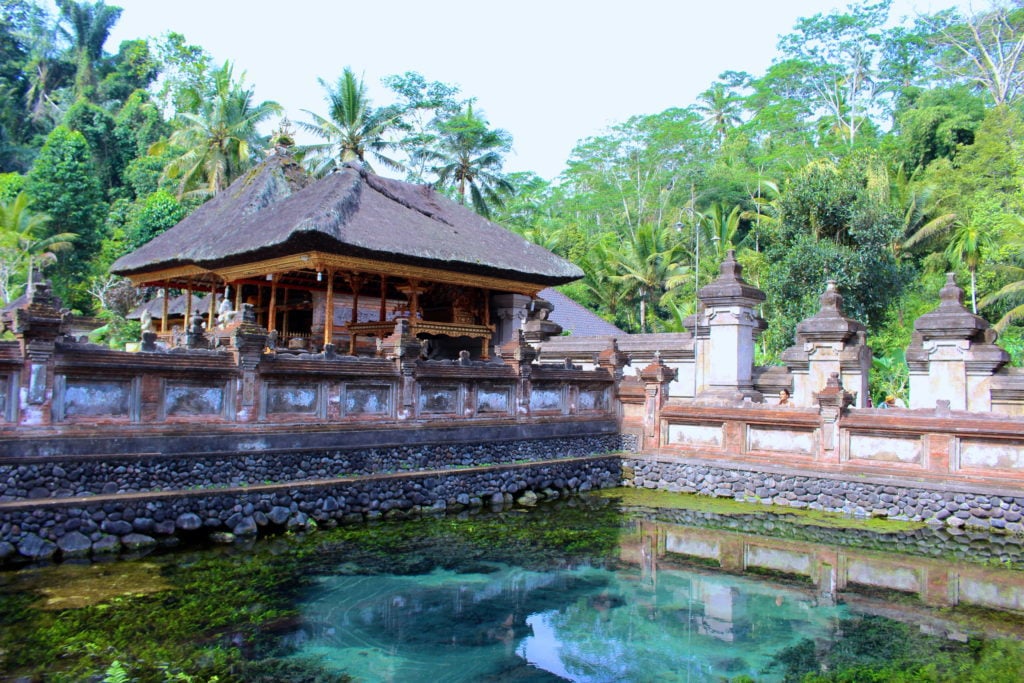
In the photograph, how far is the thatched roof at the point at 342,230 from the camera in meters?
16.0

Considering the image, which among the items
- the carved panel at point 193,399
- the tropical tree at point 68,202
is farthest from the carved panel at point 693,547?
→ the tropical tree at point 68,202

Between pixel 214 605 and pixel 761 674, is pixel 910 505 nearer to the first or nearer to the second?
pixel 761 674

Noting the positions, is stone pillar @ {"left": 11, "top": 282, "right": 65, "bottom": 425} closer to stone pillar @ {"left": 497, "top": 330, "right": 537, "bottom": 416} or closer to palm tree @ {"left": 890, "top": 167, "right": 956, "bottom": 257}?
stone pillar @ {"left": 497, "top": 330, "right": 537, "bottom": 416}

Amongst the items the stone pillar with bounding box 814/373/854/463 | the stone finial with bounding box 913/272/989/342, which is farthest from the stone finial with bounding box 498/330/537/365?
the stone finial with bounding box 913/272/989/342

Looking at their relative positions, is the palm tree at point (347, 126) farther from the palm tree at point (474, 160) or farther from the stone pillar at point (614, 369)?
the stone pillar at point (614, 369)

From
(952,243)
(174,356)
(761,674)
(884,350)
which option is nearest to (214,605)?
(174,356)

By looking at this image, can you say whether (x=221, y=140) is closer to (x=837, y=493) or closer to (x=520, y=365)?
(x=520, y=365)

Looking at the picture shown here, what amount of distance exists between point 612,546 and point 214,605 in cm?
548

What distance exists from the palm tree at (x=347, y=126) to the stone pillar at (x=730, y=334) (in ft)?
67.0

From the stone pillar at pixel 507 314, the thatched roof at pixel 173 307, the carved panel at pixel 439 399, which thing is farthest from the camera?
the thatched roof at pixel 173 307

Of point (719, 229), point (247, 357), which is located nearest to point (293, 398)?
point (247, 357)

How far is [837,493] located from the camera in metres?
13.5

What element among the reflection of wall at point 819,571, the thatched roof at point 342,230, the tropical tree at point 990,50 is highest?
the tropical tree at point 990,50

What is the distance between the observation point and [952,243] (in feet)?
91.1
